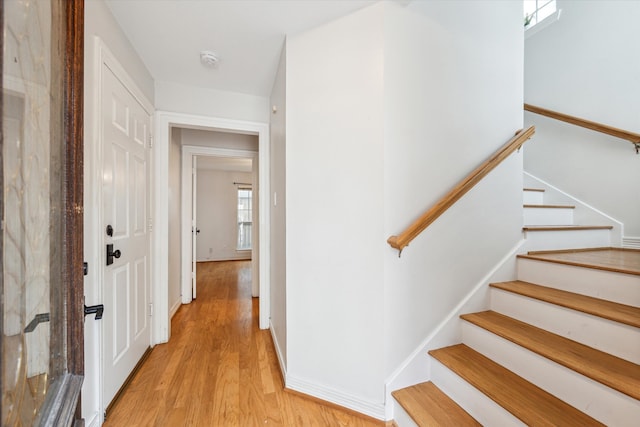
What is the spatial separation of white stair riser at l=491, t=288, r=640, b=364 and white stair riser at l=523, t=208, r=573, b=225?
3.10ft

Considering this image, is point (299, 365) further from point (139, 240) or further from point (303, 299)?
point (139, 240)

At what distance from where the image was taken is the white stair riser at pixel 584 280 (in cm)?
128

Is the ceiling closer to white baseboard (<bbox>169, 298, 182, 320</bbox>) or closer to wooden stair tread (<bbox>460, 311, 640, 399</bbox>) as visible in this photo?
wooden stair tread (<bbox>460, 311, 640, 399</bbox>)

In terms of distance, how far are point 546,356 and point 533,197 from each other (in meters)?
2.03

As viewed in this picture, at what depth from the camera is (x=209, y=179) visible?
613cm

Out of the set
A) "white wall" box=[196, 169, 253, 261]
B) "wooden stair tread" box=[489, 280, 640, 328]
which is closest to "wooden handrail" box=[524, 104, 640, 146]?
"wooden stair tread" box=[489, 280, 640, 328]

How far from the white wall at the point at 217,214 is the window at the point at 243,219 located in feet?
0.37

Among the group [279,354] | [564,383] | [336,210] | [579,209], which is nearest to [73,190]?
[336,210]

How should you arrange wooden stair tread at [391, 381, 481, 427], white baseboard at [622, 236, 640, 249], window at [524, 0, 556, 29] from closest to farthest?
wooden stair tread at [391, 381, 481, 427] → white baseboard at [622, 236, 640, 249] → window at [524, 0, 556, 29]

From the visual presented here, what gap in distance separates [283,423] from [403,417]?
2.09ft

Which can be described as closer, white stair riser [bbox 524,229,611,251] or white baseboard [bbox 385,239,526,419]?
white baseboard [bbox 385,239,526,419]

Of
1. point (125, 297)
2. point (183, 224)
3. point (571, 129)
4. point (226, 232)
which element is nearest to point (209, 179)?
point (226, 232)

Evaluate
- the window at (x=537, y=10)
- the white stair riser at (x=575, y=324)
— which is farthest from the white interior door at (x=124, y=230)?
the window at (x=537, y=10)

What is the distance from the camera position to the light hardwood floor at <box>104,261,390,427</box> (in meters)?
1.38
